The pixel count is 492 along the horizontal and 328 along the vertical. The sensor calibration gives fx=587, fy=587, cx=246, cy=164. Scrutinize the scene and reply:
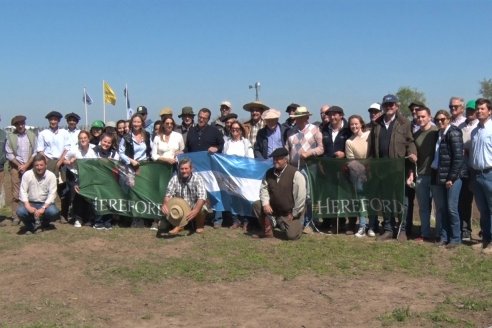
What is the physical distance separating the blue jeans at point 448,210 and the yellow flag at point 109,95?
21019 millimetres

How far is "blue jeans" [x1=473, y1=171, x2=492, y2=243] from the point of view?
25.2 ft

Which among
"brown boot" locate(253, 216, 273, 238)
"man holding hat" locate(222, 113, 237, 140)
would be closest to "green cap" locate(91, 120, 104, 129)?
"man holding hat" locate(222, 113, 237, 140)

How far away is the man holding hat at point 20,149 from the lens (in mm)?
10609

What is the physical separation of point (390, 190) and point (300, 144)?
1.60m

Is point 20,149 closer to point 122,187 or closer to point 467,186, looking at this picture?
point 122,187

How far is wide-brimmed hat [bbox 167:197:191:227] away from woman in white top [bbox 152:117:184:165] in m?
1.00

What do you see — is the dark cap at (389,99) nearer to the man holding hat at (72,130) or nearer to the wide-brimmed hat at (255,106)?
the wide-brimmed hat at (255,106)

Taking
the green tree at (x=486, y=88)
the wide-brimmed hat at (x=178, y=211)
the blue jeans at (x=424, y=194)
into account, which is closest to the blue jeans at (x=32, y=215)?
the wide-brimmed hat at (x=178, y=211)

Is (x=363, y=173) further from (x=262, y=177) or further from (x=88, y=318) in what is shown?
(x=88, y=318)

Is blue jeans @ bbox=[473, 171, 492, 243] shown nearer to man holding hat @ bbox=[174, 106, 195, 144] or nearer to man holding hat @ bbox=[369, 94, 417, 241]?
man holding hat @ bbox=[369, 94, 417, 241]

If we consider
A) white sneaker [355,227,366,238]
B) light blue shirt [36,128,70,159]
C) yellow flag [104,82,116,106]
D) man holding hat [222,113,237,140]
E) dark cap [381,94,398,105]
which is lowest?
white sneaker [355,227,366,238]

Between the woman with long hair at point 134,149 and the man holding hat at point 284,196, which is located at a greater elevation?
the woman with long hair at point 134,149

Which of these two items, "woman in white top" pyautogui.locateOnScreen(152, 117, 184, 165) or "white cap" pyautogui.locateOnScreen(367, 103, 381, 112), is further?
"woman in white top" pyautogui.locateOnScreen(152, 117, 184, 165)

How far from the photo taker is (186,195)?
9438 millimetres
